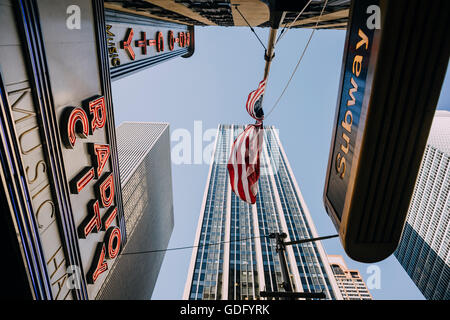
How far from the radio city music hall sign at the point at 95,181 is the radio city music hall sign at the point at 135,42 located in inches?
303

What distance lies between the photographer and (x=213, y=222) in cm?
8038

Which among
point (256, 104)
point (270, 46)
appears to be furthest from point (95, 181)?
point (270, 46)

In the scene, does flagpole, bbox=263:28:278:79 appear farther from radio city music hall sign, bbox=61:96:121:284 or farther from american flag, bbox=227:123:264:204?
radio city music hall sign, bbox=61:96:121:284

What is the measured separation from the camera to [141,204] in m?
93.1

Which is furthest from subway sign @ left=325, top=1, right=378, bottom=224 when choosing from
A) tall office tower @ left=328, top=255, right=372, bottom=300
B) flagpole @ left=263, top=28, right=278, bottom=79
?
tall office tower @ left=328, top=255, right=372, bottom=300

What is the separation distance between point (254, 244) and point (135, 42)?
70.2m

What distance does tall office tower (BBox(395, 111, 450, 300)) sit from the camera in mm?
82250

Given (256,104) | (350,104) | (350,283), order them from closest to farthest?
(350,104) → (256,104) → (350,283)

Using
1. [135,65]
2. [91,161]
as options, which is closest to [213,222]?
[135,65]

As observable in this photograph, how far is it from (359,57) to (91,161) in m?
8.90

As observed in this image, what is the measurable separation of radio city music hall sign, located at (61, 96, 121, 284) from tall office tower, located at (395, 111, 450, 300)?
109 meters

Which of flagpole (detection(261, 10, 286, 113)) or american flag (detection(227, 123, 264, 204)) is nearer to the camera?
flagpole (detection(261, 10, 286, 113))

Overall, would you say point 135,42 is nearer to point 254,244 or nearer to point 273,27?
point 273,27
